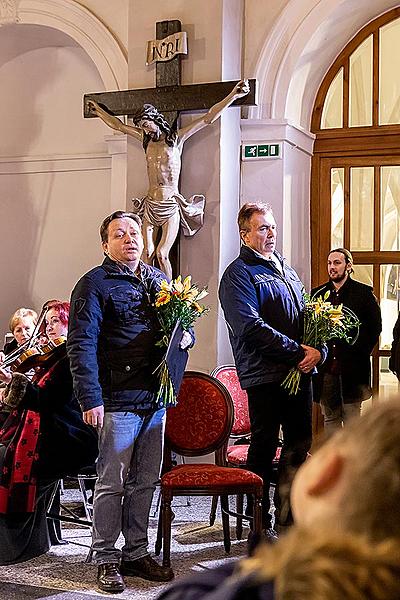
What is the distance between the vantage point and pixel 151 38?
7836 mm

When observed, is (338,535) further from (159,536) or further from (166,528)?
(159,536)

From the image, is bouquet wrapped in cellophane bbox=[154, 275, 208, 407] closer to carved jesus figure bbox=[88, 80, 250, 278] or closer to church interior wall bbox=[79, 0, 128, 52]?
carved jesus figure bbox=[88, 80, 250, 278]

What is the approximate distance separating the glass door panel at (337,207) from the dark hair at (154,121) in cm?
156

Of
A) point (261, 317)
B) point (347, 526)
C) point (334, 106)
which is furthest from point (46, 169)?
point (347, 526)

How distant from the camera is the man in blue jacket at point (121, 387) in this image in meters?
4.30

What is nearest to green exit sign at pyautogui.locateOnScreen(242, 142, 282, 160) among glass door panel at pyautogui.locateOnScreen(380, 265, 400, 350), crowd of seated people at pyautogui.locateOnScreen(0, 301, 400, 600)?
glass door panel at pyautogui.locateOnScreen(380, 265, 400, 350)

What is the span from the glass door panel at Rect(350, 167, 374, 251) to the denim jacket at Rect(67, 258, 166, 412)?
12.9ft

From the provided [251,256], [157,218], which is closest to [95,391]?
[251,256]

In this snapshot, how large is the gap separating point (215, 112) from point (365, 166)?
5.08 feet

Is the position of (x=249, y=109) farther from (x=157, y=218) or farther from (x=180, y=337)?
(x=180, y=337)

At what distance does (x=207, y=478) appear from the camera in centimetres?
447

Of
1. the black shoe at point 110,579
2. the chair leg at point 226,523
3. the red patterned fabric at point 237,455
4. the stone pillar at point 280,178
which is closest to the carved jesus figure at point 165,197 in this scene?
the stone pillar at point 280,178

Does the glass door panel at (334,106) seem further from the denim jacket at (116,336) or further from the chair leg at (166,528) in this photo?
the chair leg at (166,528)

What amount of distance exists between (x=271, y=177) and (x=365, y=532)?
712cm
